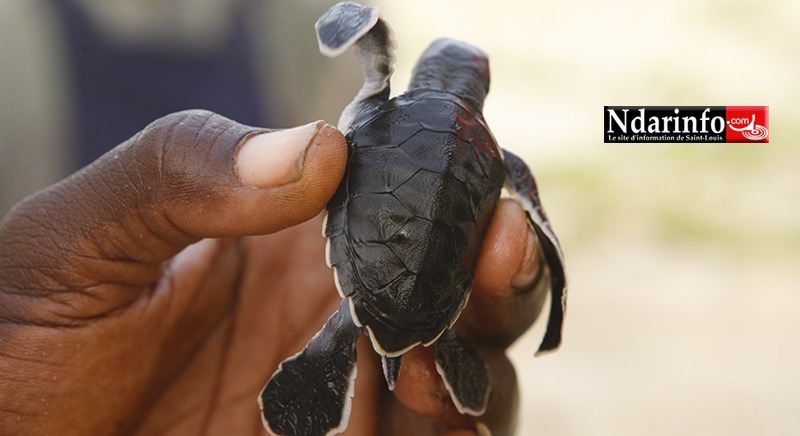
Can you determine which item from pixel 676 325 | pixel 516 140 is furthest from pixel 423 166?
pixel 516 140

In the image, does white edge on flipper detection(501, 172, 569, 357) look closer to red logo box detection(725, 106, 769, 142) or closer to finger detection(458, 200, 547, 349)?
A: finger detection(458, 200, 547, 349)

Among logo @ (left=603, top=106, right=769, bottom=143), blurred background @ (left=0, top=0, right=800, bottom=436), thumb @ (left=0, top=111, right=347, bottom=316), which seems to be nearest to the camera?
thumb @ (left=0, top=111, right=347, bottom=316)

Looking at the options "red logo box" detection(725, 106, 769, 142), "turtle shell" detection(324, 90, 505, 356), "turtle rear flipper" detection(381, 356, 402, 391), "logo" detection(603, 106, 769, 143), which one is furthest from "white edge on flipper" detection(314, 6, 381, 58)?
"red logo box" detection(725, 106, 769, 142)

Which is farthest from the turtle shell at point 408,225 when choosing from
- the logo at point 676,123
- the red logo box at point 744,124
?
the red logo box at point 744,124

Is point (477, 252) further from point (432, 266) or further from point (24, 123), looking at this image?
point (24, 123)

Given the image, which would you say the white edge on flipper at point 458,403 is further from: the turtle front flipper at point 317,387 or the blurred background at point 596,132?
the blurred background at point 596,132

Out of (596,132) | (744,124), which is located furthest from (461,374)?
(596,132)
